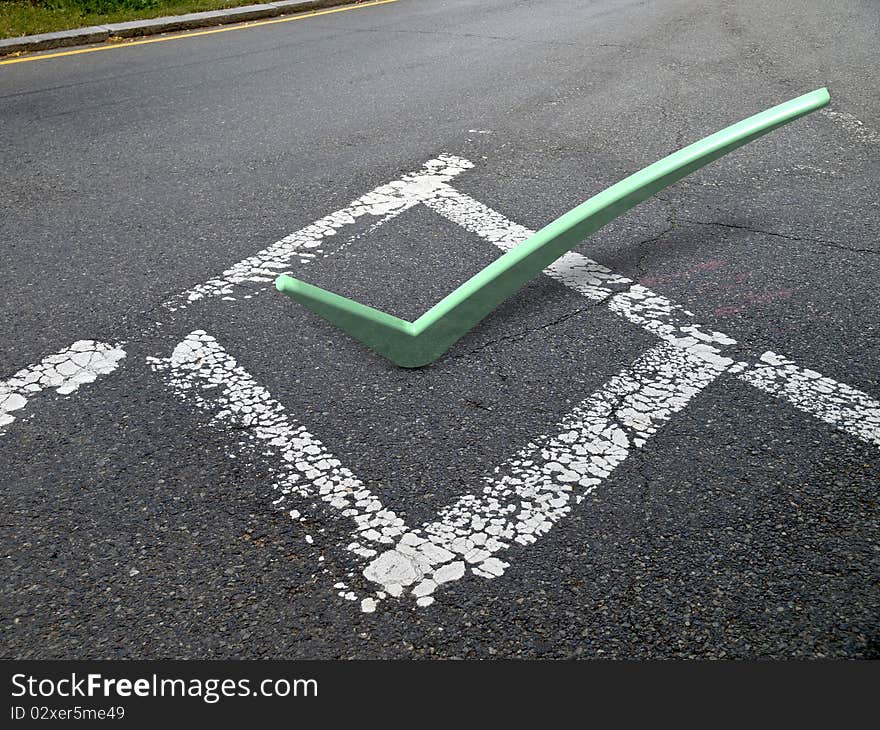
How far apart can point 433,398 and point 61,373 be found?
1442mm

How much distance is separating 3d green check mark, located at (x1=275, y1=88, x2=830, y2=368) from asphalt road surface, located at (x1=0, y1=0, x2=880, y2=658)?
123 millimetres

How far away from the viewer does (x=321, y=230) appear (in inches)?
183

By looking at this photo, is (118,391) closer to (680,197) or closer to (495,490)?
(495,490)

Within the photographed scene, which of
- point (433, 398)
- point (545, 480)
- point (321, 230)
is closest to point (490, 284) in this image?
point (433, 398)

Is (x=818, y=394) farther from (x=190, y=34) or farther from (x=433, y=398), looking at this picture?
(x=190, y=34)

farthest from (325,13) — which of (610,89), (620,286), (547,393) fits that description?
(547,393)

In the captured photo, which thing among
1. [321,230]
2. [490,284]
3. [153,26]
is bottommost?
[321,230]

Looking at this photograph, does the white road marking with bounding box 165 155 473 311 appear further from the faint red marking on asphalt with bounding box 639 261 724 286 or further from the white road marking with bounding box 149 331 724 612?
the faint red marking on asphalt with bounding box 639 261 724 286

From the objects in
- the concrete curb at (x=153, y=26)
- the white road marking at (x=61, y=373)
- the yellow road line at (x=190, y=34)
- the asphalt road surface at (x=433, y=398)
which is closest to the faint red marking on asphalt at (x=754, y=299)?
the asphalt road surface at (x=433, y=398)

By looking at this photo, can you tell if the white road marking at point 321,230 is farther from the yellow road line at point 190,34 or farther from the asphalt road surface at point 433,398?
the yellow road line at point 190,34

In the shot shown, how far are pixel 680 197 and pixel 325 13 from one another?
7.46 meters

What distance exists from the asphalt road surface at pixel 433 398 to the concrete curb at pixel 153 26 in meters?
2.92

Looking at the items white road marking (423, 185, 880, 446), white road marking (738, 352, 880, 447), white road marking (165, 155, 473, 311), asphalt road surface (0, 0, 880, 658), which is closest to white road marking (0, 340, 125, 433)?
asphalt road surface (0, 0, 880, 658)

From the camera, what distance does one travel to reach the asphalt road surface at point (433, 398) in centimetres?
237
